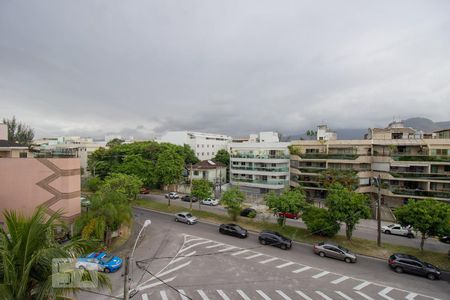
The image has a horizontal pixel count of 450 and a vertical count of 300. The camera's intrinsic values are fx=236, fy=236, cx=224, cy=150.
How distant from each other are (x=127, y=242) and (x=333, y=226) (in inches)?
945

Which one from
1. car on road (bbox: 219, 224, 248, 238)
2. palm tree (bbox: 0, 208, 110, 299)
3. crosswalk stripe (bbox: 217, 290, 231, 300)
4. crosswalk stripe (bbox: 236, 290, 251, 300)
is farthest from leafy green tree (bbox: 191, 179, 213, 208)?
palm tree (bbox: 0, 208, 110, 299)

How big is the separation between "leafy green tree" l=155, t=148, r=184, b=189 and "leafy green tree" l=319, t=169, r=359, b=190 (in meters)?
29.4

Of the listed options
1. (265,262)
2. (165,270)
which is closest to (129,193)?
(165,270)

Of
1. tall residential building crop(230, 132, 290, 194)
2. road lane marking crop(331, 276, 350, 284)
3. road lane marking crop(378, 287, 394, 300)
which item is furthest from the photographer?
tall residential building crop(230, 132, 290, 194)

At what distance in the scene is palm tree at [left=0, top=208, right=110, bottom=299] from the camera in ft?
17.1

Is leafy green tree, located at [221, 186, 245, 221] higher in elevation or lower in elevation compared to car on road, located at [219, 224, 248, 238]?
higher

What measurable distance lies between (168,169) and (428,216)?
41.6 metres

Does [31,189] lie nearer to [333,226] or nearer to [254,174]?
[333,226]

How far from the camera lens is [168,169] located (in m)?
49.8

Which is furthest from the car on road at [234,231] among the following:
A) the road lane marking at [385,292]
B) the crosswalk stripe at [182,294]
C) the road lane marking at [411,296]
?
the road lane marking at [411,296]

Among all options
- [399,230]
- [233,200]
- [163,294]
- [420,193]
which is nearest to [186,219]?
[233,200]

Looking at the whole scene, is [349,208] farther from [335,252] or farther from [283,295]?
[283,295]

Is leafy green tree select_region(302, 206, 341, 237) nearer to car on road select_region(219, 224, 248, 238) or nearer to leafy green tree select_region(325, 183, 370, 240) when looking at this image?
leafy green tree select_region(325, 183, 370, 240)

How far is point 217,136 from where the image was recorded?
11338cm
